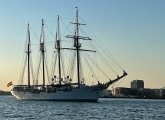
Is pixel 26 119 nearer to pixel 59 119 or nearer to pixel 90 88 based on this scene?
pixel 59 119

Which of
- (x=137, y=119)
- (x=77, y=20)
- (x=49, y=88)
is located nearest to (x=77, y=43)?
(x=77, y=20)

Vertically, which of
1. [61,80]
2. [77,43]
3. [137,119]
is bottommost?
[137,119]

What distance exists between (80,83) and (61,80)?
12.8 meters

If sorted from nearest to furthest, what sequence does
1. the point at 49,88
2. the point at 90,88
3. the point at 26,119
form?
the point at 26,119
the point at 90,88
the point at 49,88

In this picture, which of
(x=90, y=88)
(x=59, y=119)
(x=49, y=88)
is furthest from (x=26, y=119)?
(x=49, y=88)

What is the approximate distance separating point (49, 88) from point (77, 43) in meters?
19.5

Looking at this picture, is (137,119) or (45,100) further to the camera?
(45,100)

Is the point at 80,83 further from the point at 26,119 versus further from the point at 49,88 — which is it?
the point at 26,119

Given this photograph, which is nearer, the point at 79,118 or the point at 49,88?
the point at 79,118

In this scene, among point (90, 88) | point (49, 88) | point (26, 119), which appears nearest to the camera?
point (26, 119)

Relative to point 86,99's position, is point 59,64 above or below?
above

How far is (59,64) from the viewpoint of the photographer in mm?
186750

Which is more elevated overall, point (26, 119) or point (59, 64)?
point (59, 64)

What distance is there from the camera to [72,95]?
7008 inches
